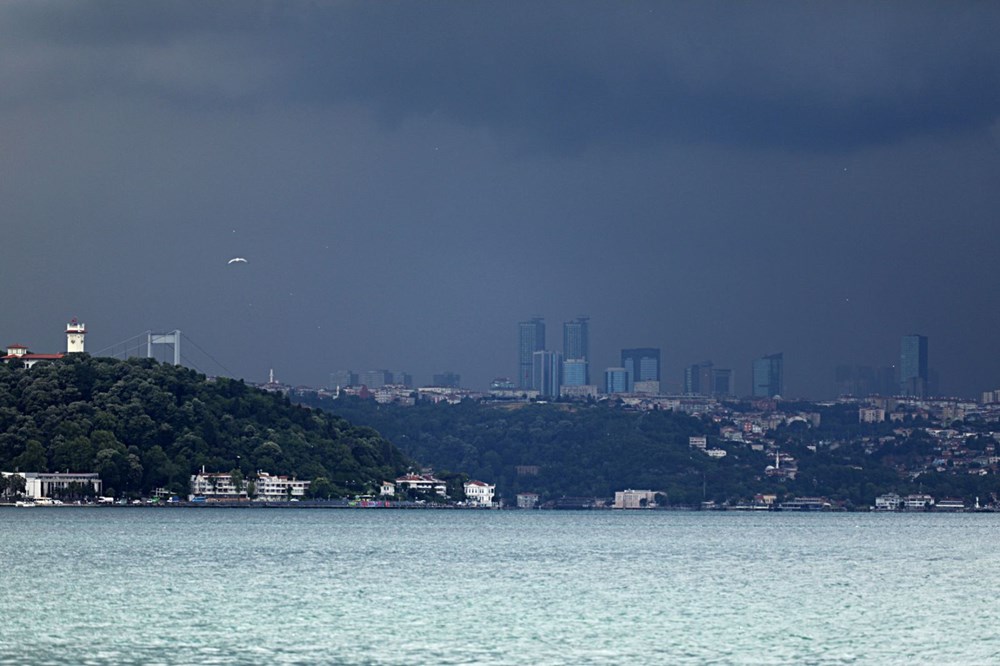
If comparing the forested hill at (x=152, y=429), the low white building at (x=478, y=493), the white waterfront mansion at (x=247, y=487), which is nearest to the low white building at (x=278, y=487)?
the white waterfront mansion at (x=247, y=487)

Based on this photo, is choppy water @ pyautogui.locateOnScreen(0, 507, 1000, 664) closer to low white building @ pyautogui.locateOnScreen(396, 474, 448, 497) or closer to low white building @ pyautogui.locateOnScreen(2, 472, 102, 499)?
low white building @ pyautogui.locateOnScreen(2, 472, 102, 499)

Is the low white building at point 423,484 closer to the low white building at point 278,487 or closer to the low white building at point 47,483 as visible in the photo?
the low white building at point 278,487

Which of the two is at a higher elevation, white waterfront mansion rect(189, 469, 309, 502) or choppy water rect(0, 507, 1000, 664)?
white waterfront mansion rect(189, 469, 309, 502)

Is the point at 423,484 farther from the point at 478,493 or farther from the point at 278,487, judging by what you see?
the point at 278,487

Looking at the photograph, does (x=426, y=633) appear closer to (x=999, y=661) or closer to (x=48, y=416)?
(x=999, y=661)

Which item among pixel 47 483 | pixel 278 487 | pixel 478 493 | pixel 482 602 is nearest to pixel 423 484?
pixel 478 493

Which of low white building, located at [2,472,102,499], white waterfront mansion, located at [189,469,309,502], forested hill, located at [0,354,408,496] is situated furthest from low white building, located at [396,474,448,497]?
low white building, located at [2,472,102,499]
